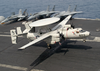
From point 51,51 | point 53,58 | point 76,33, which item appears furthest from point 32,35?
point 76,33

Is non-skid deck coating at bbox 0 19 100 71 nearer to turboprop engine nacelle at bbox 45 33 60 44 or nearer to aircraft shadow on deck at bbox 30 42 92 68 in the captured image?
aircraft shadow on deck at bbox 30 42 92 68

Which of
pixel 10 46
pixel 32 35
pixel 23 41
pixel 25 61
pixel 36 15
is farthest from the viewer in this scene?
pixel 36 15

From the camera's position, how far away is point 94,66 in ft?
67.0

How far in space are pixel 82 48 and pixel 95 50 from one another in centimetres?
305

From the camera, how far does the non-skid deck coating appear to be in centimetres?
2096

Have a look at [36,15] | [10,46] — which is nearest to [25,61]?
[10,46]

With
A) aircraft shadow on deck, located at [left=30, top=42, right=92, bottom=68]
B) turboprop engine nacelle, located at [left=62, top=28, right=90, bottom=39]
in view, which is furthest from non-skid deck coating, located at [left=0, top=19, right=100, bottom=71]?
turboprop engine nacelle, located at [left=62, top=28, right=90, bottom=39]

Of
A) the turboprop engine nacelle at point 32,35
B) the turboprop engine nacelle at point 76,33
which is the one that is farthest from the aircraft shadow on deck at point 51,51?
the turboprop engine nacelle at point 32,35

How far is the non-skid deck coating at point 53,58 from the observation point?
68.8ft

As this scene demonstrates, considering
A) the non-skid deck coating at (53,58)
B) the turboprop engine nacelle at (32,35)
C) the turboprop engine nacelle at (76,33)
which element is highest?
the turboprop engine nacelle at (76,33)

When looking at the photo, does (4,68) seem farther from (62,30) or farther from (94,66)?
(94,66)

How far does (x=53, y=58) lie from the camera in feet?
79.0

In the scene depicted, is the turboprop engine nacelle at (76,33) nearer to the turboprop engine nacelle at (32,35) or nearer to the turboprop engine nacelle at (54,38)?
the turboprop engine nacelle at (54,38)

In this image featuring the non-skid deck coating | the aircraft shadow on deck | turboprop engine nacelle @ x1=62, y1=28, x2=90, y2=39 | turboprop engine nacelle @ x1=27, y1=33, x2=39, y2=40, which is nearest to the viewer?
the non-skid deck coating
